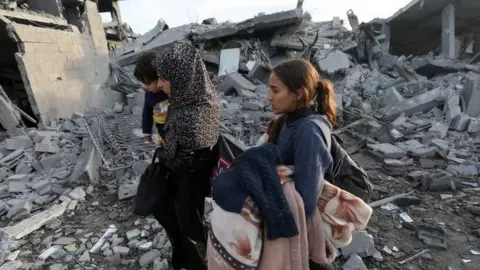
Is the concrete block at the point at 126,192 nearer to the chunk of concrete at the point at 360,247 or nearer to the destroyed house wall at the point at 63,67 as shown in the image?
the chunk of concrete at the point at 360,247

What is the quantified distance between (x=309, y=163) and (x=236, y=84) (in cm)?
768

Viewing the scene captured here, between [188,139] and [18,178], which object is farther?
[18,178]

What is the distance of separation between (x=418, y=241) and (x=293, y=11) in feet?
29.2

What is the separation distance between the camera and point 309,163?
4.05 feet

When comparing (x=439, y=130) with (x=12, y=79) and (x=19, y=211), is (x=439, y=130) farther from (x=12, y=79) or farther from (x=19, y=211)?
(x=12, y=79)

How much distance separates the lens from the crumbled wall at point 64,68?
6.13 meters

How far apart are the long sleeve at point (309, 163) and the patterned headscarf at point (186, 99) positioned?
33.4 inches

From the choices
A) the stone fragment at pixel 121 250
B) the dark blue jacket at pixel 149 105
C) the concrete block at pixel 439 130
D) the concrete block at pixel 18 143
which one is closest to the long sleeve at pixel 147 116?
the dark blue jacket at pixel 149 105

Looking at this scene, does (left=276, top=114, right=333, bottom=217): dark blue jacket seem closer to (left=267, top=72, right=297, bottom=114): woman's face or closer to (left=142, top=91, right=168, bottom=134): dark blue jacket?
(left=267, top=72, right=297, bottom=114): woman's face

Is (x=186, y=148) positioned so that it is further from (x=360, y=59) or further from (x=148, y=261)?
(x=360, y=59)

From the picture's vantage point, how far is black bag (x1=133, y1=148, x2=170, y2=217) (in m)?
2.03

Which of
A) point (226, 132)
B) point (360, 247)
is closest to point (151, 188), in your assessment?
point (360, 247)

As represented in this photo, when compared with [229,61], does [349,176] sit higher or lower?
Answer: lower

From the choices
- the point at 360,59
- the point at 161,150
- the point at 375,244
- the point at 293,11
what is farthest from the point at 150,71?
the point at 360,59
